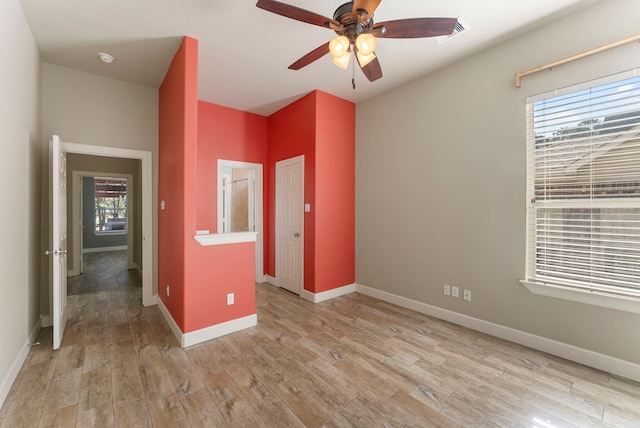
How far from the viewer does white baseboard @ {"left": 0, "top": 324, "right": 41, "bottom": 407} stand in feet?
5.92

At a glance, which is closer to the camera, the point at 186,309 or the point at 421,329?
the point at 186,309

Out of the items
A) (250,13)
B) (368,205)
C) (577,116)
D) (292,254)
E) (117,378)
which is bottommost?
(117,378)

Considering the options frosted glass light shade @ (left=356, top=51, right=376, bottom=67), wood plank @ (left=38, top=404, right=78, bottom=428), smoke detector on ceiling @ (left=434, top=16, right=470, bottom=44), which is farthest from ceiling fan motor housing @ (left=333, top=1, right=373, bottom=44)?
wood plank @ (left=38, top=404, right=78, bottom=428)

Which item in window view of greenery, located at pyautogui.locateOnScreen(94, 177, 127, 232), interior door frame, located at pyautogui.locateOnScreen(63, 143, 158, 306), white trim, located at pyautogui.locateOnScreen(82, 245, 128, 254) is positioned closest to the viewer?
interior door frame, located at pyautogui.locateOnScreen(63, 143, 158, 306)

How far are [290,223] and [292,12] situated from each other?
3.00 meters

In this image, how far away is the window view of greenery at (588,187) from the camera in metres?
2.07

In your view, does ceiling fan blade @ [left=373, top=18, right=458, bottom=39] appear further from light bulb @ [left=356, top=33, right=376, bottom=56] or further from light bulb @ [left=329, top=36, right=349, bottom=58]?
light bulb @ [left=329, top=36, right=349, bottom=58]

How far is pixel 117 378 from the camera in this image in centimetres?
208

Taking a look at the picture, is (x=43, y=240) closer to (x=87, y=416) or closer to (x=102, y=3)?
(x=87, y=416)

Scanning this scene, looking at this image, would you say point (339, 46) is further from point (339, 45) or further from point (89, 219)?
point (89, 219)

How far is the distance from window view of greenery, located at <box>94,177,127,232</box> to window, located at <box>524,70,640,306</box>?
10216 mm

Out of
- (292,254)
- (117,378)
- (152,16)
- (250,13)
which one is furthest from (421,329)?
(152,16)

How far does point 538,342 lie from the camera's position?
2461 mm

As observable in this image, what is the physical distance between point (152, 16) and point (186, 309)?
8.76 ft
